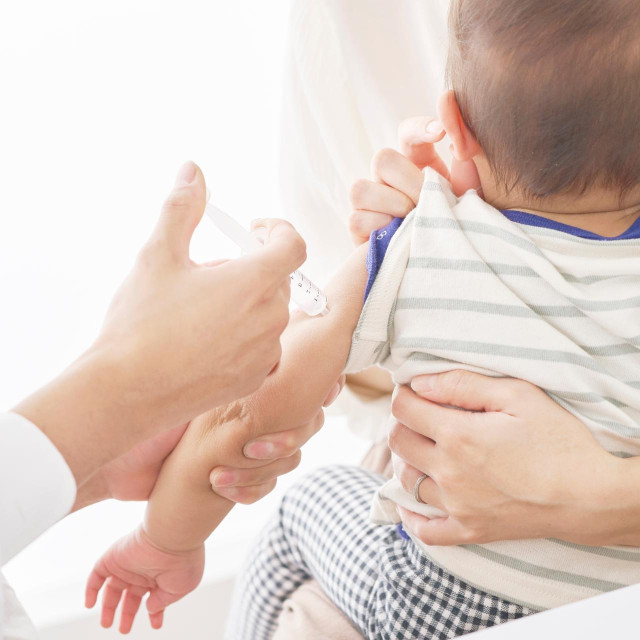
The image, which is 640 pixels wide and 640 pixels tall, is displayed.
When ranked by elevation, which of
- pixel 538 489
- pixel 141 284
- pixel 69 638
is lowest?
pixel 69 638

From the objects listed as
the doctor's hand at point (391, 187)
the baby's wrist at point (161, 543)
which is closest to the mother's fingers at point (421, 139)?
the doctor's hand at point (391, 187)

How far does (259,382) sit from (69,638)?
967 mm

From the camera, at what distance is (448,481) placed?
2.85 ft

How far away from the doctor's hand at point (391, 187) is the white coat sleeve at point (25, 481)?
463 mm

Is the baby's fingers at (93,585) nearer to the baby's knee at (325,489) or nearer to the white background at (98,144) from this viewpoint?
the baby's knee at (325,489)

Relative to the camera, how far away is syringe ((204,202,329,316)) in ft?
2.62

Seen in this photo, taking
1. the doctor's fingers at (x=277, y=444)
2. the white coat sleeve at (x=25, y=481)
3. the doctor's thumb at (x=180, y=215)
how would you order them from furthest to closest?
the doctor's fingers at (x=277, y=444) → the doctor's thumb at (x=180, y=215) → the white coat sleeve at (x=25, y=481)

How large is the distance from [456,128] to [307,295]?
0.78 ft

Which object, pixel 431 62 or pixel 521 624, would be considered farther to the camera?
pixel 431 62

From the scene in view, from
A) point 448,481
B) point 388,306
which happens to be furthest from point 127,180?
point 448,481

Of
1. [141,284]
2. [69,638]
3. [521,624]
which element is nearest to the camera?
[521,624]

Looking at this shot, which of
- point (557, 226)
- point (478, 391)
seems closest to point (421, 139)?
point (557, 226)

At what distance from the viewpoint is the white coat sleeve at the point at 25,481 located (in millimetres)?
592

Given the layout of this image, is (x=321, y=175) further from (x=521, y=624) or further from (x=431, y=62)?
(x=521, y=624)
